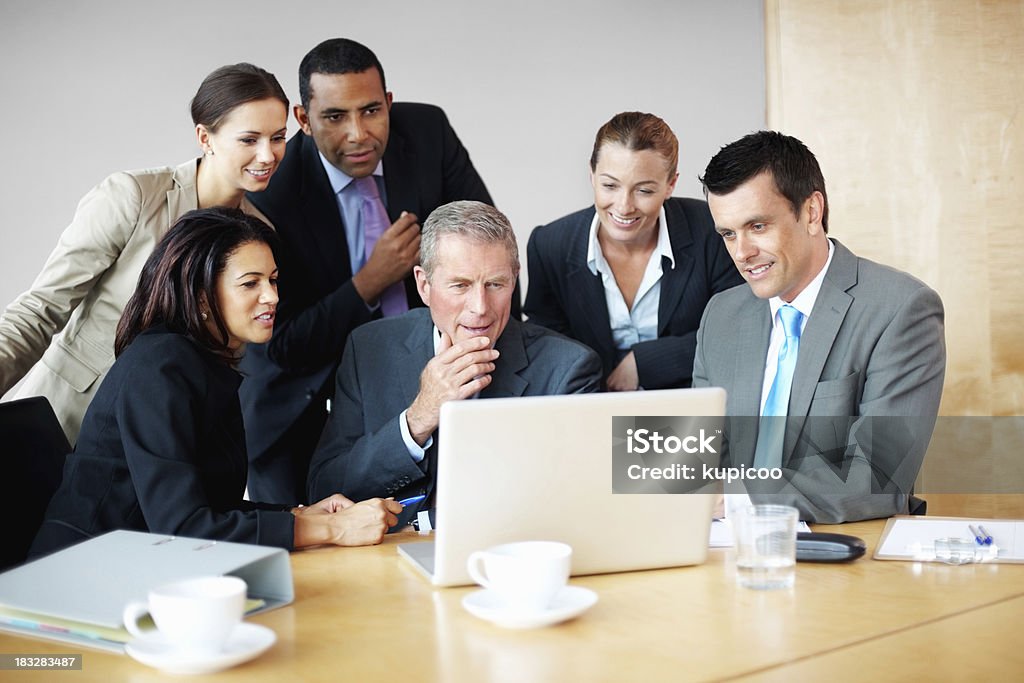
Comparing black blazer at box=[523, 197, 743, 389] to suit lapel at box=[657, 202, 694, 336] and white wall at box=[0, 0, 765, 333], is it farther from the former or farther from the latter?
white wall at box=[0, 0, 765, 333]

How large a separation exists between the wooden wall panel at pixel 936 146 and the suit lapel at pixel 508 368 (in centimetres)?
161

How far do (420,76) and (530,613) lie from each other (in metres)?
3.87

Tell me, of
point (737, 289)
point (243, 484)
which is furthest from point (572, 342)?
point (243, 484)

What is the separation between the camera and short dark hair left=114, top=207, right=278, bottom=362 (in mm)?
2209

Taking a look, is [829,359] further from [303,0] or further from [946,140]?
[303,0]

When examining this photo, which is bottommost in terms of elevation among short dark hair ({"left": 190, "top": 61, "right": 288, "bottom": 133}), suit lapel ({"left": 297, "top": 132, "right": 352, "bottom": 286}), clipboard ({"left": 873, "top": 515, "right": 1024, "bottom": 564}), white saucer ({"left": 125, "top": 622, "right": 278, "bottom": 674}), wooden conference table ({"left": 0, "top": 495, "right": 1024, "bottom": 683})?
wooden conference table ({"left": 0, "top": 495, "right": 1024, "bottom": 683})

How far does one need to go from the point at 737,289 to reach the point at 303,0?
2.84m

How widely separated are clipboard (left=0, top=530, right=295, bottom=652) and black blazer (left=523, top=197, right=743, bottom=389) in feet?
5.55

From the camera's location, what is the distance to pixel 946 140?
365 centimetres

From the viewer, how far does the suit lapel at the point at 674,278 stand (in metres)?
3.25

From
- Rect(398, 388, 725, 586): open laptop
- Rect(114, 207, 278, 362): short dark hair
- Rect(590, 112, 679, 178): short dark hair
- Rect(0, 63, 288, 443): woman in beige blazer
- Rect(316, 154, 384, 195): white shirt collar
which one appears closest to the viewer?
Rect(398, 388, 725, 586): open laptop

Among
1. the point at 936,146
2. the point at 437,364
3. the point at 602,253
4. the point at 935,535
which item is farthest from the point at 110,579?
the point at 936,146

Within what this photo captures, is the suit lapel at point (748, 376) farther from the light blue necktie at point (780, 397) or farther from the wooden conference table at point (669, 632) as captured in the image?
the wooden conference table at point (669, 632)

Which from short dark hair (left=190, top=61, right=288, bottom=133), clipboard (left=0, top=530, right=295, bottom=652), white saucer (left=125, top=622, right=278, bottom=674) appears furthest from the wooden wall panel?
white saucer (left=125, top=622, right=278, bottom=674)
